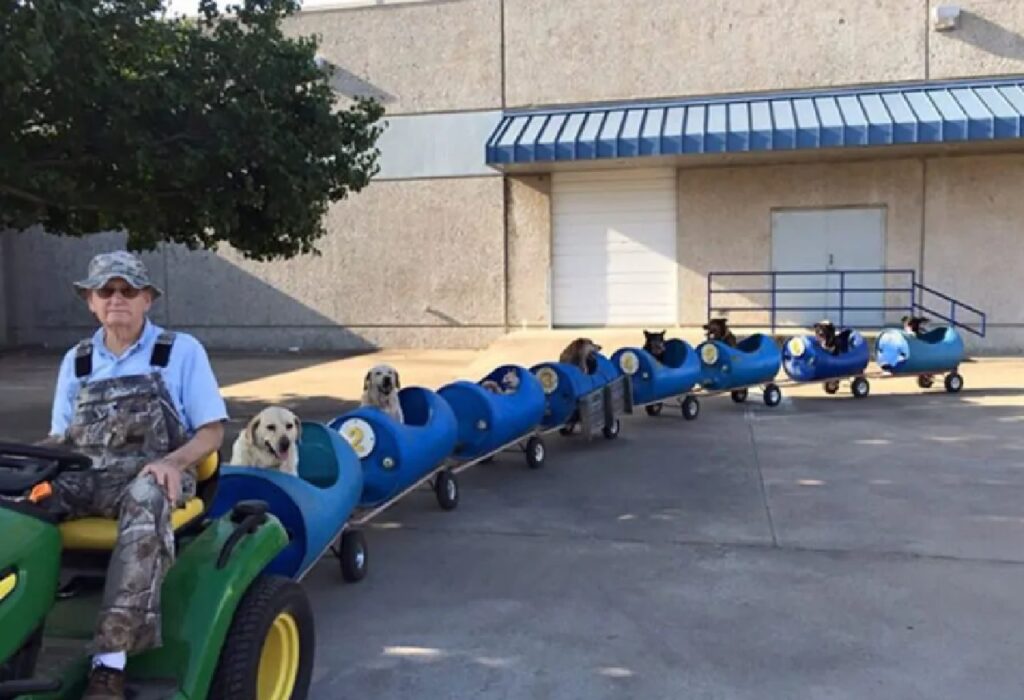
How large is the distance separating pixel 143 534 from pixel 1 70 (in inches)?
175

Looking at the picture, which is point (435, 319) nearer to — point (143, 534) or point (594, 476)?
point (594, 476)

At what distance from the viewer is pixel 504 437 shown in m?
7.22

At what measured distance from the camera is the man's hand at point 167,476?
2889mm

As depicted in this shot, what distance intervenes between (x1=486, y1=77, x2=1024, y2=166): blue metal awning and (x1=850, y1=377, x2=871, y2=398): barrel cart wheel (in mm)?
4535

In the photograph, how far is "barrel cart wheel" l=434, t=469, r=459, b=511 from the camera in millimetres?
6625

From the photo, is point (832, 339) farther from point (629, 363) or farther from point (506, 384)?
point (506, 384)

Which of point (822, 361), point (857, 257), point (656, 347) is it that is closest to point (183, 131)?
point (656, 347)

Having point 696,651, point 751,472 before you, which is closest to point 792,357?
point 751,472

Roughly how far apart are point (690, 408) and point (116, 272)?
26.7 feet

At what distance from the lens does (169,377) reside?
10.7 ft

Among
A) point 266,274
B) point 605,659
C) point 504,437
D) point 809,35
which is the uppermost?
point 809,35

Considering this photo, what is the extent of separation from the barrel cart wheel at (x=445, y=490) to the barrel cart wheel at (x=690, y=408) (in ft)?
14.7

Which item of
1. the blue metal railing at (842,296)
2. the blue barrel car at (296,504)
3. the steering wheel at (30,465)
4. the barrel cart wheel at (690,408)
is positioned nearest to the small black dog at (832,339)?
the barrel cart wheel at (690,408)

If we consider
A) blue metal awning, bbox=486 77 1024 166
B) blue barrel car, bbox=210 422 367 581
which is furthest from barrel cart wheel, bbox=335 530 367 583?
blue metal awning, bbox=486 77 1024 166
